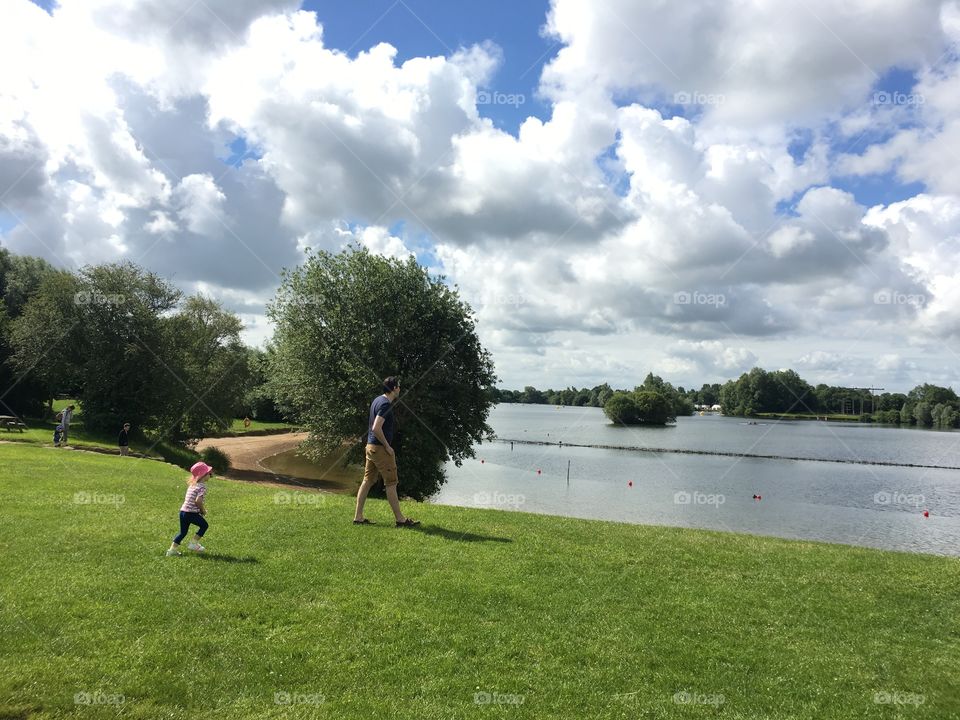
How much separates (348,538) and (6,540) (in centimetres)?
581

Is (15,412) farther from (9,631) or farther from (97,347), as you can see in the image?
(9,631)

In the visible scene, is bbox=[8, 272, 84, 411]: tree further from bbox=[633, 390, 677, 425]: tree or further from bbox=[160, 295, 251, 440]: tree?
bbox=[633, 390, 677, 425]: tree

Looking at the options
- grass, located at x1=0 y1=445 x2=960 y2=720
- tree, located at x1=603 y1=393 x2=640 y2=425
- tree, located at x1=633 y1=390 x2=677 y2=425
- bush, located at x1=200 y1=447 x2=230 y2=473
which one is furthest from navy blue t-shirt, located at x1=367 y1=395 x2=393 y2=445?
tree, located at x1=633 y1=390 x2=677 y2=425

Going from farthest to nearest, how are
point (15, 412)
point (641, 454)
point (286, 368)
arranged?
point (641, 454)
point (15, 412)
point (286, 368)

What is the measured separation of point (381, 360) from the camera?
113 ft

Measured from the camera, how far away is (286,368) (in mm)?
36594

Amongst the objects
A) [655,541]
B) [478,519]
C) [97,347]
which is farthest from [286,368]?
[655,541]

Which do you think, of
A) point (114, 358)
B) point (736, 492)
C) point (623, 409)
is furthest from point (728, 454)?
point (623, 409)

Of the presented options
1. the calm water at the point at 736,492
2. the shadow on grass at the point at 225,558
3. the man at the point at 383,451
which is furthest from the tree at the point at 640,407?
the shadow on grass at the point at 225,558

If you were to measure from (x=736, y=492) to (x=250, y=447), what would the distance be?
47.7m

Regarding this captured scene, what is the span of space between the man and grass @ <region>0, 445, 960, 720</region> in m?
0.80

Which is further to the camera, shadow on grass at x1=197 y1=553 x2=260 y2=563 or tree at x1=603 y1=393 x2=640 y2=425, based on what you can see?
tree at x1=603 y1=393 x2=640 y2=425

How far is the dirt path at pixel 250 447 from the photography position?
164ft

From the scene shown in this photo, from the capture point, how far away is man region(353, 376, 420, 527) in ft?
41.5
